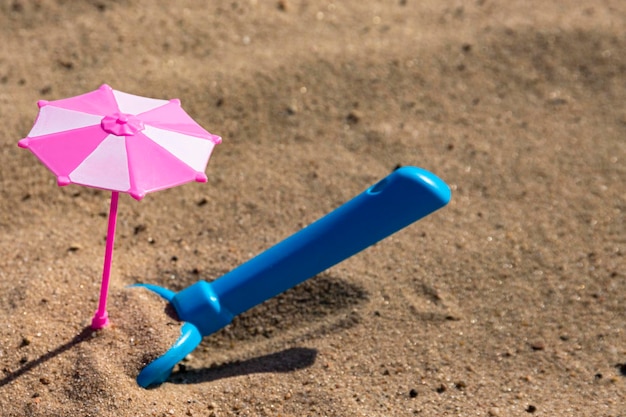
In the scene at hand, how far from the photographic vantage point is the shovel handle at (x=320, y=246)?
203cm

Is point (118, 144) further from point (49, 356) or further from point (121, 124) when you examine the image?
point (49, 356)

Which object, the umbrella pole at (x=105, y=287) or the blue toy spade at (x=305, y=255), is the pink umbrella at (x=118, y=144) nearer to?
the umbrella pole at (x=105, y=287)

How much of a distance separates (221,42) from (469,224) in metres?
1.35

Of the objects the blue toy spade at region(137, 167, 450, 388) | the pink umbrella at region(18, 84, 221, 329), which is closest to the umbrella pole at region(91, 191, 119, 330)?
the pink umbrella at region(18, 84, 221, 329)


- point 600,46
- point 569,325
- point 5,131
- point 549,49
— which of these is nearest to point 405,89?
point 549,49

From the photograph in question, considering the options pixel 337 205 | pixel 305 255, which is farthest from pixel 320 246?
pixel 337 205

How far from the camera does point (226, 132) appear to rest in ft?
10.0

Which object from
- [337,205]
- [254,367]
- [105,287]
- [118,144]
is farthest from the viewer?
[337,205]

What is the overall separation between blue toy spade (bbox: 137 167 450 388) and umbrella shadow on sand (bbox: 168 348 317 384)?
0.21 feet

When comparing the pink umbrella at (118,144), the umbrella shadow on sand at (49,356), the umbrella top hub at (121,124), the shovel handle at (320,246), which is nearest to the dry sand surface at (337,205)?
A: the umbrella shadow on sand at (49,356)

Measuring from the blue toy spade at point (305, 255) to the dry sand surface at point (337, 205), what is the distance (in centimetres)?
5

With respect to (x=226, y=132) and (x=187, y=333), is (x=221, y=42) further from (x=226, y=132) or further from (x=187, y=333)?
(x=187, y=333)

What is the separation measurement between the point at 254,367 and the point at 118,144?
29.0 inches

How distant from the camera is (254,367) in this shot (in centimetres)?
223
